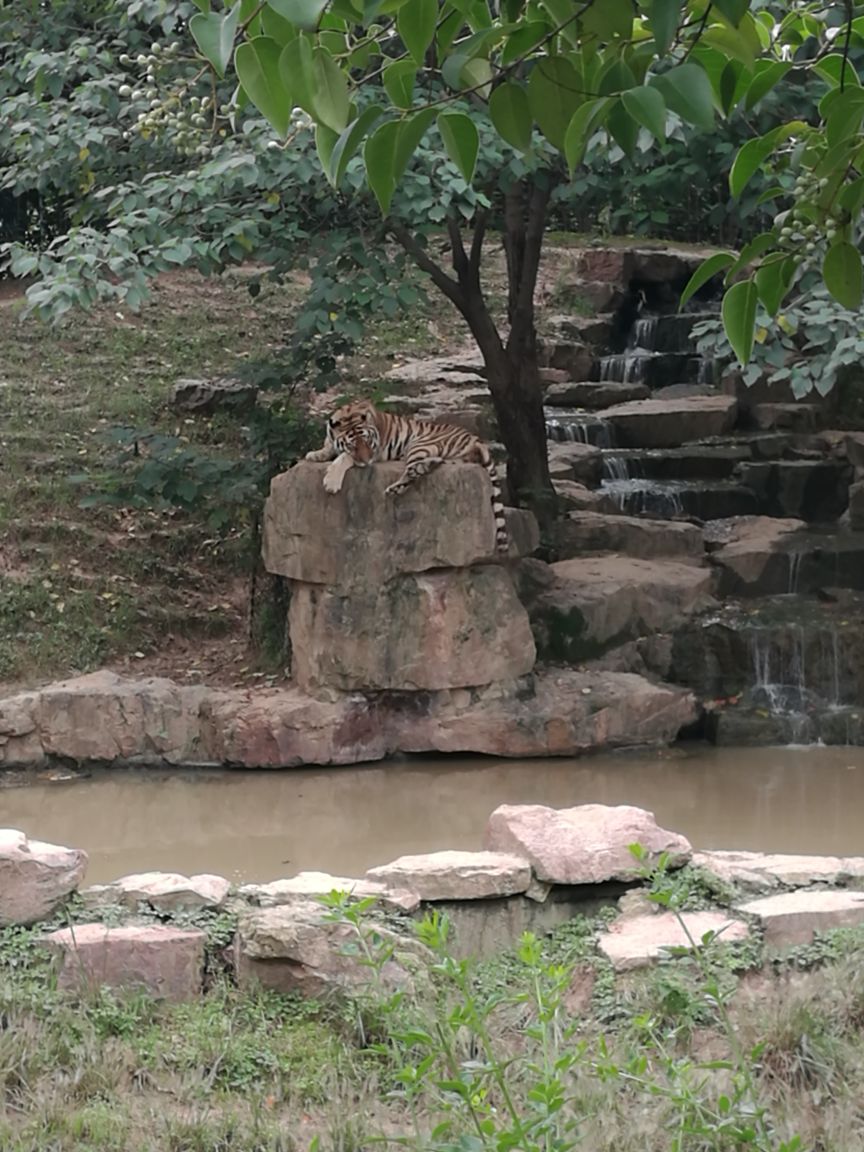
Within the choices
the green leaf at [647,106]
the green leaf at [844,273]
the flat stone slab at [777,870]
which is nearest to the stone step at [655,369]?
the flat stone slab at [777,870]

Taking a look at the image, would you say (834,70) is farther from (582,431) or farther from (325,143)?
(582,431)

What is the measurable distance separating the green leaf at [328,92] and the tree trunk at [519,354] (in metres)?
9.79

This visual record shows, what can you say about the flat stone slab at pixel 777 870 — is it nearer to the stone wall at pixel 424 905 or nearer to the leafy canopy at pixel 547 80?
the stone wall at pixel 424 905

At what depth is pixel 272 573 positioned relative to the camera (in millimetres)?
9930

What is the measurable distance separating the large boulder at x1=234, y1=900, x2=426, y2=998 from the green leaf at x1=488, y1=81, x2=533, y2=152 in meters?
2.87

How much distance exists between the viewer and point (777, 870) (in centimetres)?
492

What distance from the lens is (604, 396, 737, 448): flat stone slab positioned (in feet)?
47.3

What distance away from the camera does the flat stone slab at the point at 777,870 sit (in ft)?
15.8

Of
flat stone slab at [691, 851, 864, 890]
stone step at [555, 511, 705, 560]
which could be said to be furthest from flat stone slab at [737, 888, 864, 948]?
stone step at [555, 511, 705, 560]

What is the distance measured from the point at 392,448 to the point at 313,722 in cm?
191

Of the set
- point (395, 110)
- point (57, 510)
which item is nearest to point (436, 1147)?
point (395, 110)

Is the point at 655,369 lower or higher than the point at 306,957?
higher

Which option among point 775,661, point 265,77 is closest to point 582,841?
point 265,77

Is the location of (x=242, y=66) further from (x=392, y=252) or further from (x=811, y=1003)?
(x=392, y=252)
